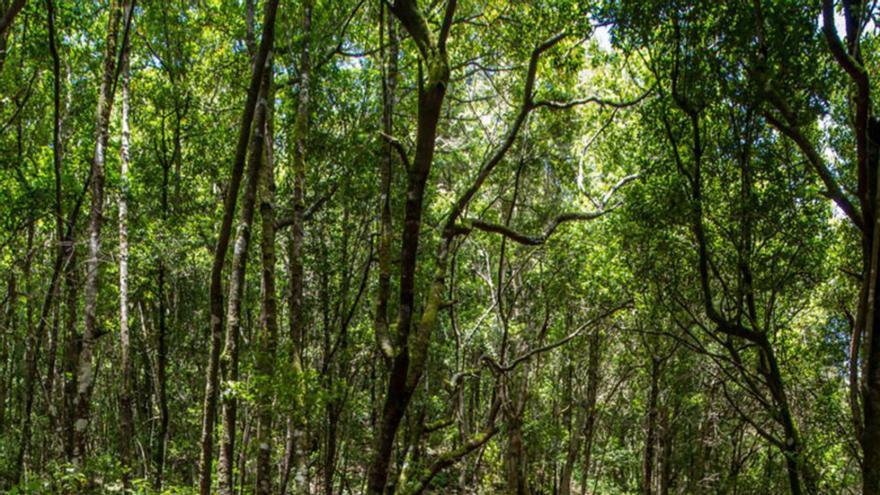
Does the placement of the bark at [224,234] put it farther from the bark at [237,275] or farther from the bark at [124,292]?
the bark at [124,292]

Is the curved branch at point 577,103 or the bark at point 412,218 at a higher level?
the curved branch at point 577,103

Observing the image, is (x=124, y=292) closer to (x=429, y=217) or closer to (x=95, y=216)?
(x=95, y=216)

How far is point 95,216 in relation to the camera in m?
8.10

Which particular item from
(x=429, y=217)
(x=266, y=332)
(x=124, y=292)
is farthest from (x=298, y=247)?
(x=429, y=217)

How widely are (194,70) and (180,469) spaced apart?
1597 cm

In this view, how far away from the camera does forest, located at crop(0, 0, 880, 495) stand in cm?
596

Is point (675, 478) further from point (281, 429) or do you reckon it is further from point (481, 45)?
point (481, 45)

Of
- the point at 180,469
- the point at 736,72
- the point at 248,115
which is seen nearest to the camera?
the point at 248,115

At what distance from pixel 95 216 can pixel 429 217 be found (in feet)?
25.1

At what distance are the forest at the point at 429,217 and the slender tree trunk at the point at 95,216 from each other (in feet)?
0.17

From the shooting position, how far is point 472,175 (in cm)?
1631

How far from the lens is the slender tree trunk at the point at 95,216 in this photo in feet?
24.8

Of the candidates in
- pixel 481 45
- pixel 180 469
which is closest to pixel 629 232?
pixel 481 45

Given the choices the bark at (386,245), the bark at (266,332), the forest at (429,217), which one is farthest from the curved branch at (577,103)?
the bark at (266,332)
